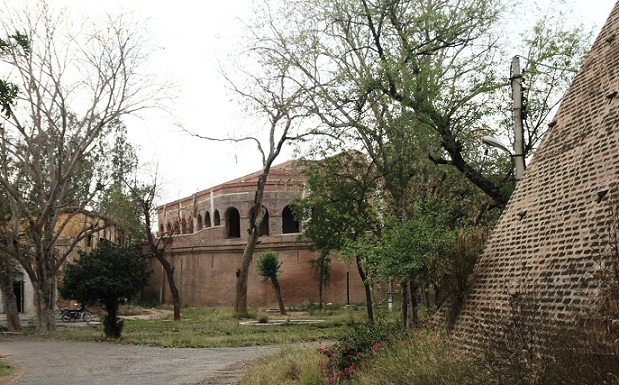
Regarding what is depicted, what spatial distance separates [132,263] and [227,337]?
4.44 m

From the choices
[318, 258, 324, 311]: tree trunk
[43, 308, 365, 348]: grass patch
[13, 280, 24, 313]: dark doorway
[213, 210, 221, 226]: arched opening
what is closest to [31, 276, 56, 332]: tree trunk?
[43, 308, 365, 348]: grass patch

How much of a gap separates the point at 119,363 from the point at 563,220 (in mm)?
10637

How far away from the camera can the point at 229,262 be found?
40156 millimetres

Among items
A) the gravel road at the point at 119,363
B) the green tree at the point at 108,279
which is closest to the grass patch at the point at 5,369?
the gravel road at the point at 119,363

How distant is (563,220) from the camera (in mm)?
7688

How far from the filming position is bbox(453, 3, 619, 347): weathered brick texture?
6945 millimetres

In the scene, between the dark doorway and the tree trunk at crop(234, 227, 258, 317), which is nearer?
the tree trunk at crop(234, 227, 258, 317)

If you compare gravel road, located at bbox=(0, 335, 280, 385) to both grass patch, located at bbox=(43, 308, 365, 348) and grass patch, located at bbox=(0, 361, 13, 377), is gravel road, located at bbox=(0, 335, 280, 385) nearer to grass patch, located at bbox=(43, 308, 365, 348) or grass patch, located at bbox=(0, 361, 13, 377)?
grass patch, located at bbox=(0, 361, 13, 377)

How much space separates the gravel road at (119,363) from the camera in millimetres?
12195

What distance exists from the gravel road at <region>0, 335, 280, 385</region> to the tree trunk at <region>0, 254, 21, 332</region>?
16.9 ft

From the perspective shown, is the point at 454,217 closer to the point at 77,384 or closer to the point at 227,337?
the point at 227,337

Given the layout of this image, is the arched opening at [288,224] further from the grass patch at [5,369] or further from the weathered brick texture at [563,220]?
the weathered brick texture at [563,220]

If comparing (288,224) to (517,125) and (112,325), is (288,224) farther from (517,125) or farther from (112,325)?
(517,125)

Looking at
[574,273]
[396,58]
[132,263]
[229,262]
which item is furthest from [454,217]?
[229,262]
